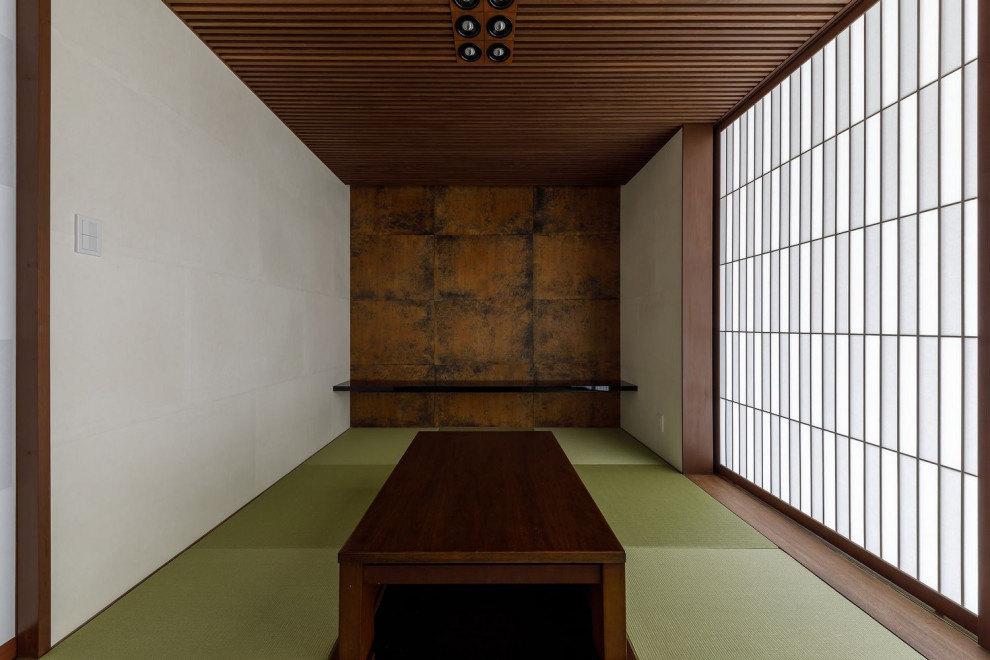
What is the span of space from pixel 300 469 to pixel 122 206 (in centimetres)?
259

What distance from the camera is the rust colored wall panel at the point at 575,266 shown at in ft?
19.6

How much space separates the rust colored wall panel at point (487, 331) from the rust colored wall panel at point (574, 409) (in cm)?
55

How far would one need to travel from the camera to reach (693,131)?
4242mm

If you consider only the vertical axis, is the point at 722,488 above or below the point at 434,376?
below

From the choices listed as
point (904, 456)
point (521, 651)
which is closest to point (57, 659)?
point (521, 651)

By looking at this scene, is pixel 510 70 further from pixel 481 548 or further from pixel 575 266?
pixel 575 266

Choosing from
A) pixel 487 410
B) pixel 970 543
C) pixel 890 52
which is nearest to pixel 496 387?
pixel 487 410

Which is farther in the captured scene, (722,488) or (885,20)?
(722,488)

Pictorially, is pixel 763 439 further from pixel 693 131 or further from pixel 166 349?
pixel 166 349

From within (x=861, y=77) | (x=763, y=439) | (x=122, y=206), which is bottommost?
(x=763, y=439)

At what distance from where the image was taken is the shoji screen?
2098 mm

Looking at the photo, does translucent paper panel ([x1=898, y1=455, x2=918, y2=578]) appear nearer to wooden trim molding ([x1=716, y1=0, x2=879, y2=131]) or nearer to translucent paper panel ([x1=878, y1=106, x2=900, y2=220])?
translucent paper panel ([x1=878, y1=106, x2=900, y2=220])

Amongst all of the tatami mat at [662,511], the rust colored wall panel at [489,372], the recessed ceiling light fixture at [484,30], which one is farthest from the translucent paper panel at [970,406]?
the rust colored wall panel at [489,372]

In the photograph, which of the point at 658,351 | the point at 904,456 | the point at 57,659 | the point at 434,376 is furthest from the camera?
the point at 434,376
